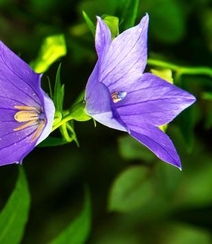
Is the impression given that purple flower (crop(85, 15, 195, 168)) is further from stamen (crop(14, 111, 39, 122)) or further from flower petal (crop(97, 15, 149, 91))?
stamen (crop(14, 111, 39, 122))

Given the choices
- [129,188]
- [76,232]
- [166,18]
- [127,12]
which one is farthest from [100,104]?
[166,18]

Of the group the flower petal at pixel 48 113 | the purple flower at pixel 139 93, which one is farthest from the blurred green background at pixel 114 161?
the flower petal at pixel 48 113

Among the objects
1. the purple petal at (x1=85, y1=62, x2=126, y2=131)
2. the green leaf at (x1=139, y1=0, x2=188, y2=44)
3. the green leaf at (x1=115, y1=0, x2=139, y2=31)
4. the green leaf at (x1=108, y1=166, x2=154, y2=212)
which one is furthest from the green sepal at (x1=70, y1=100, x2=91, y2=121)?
the green leaf at (x1=139, y1=0, x2=188, y2=44)

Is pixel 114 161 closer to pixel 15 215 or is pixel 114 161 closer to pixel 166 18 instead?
pixel 166 18

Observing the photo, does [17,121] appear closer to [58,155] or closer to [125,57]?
[125,57]

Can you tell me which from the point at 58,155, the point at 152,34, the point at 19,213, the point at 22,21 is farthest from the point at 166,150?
the point at 22,21
